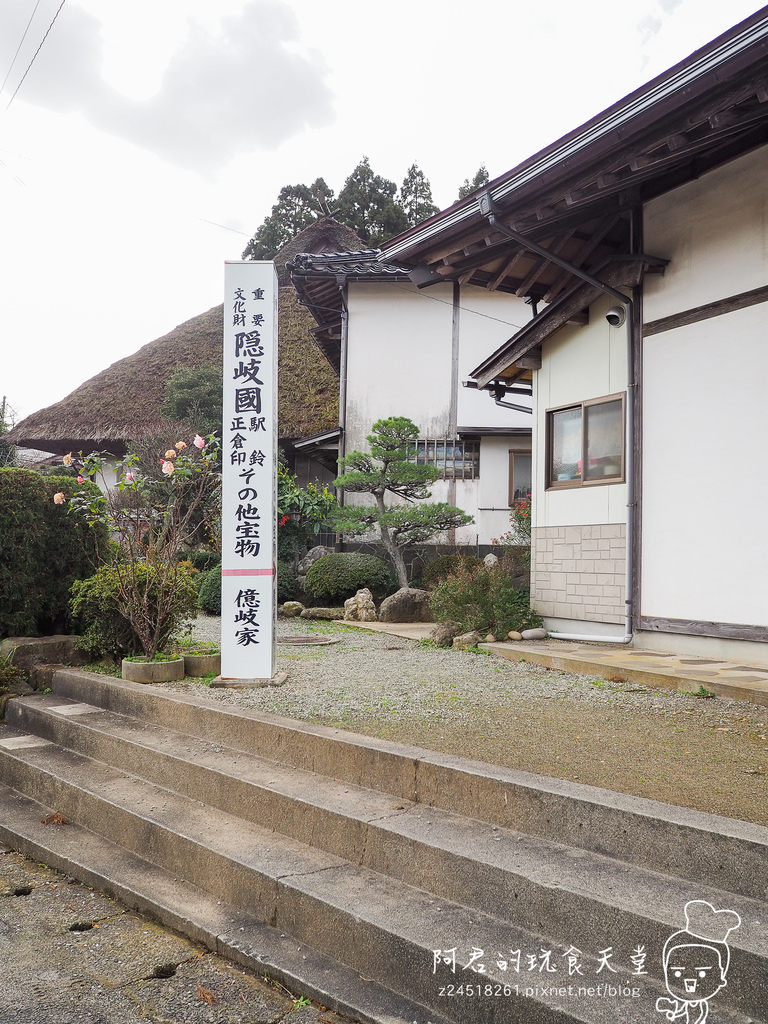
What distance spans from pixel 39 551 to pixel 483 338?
1060 centimetres

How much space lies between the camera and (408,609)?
11.3 m

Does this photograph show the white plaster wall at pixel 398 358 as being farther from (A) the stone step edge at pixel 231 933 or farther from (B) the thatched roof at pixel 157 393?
(A) the stone step edge at pixel 231 933

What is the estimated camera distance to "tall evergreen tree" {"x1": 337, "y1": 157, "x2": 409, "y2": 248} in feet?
96.2

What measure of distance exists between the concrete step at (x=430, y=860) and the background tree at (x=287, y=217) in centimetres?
2938

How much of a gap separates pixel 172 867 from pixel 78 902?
0.42 m

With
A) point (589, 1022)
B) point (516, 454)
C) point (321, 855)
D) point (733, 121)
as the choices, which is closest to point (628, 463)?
point (733, 121)

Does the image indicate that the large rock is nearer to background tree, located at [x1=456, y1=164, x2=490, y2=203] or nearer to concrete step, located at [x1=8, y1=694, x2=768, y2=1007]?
concrete step, located at [x1=8, y1=694, x2=768, y2=1007]

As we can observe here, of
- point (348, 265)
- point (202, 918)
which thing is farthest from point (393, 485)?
point (202, 918)

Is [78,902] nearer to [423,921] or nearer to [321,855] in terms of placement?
[321,855]

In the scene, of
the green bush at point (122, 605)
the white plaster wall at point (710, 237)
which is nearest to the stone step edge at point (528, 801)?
the green bush at point (122, 605)

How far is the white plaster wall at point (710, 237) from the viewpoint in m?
6.02

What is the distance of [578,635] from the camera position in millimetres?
7645

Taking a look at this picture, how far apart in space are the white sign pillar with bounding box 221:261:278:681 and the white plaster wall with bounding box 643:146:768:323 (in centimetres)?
359

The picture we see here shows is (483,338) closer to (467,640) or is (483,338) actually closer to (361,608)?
(361,608)
